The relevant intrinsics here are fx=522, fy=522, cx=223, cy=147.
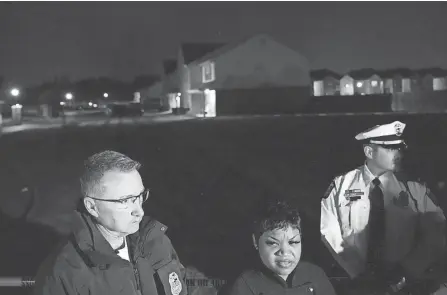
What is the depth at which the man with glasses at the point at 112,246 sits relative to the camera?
1.37 metres

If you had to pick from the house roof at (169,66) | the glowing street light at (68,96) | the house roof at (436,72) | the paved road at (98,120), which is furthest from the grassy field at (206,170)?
the house roof at (436,72)

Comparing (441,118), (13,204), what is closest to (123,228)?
(13,204)

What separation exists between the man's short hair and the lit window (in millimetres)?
3763

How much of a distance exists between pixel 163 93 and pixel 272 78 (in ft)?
7.86

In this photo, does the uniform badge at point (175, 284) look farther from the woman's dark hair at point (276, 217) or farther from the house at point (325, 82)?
the house at point (325, 82)

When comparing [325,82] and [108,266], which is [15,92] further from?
[325,82]

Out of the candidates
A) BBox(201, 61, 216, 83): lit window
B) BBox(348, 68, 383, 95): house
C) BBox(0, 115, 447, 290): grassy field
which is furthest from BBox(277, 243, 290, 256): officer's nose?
BBox(348, 68, 383, 95): house

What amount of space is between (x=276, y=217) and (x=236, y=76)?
147 inches

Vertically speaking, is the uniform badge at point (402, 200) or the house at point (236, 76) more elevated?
the house at point (236, 76)

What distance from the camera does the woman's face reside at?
158 centimetres

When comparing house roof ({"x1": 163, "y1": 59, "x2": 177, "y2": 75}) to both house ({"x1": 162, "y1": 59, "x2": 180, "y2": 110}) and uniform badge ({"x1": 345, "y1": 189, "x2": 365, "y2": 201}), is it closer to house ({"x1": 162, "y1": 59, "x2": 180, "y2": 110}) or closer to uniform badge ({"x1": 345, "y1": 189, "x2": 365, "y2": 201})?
house ({"x1": 162, "y1": 59, "x2": 180, "y2": 110})

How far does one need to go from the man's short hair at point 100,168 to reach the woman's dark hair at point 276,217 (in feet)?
1.41

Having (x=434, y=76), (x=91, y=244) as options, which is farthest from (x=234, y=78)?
(x=91, y=244)

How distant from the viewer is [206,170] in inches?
229
